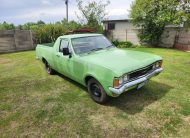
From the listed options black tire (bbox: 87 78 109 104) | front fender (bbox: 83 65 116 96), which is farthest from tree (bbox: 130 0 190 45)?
front fender (bbox: 83 65 116 96)

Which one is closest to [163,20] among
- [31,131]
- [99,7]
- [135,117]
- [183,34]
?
[183,34]

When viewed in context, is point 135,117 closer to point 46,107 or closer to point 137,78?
point 137,78

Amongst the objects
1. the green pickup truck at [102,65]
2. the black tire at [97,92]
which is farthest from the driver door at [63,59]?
the black tire at [97,92]

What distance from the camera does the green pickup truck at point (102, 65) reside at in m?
3.65

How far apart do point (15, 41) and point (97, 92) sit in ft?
40.1

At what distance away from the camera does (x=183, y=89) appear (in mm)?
5145

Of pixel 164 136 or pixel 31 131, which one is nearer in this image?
pixel 164 136

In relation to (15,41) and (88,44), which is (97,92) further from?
(15,41)

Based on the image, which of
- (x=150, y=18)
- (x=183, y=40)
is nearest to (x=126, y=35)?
(x=150, y=18)

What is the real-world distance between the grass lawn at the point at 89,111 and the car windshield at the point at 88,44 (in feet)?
4.25

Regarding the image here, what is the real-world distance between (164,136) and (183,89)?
2.53m

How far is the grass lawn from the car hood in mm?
1068

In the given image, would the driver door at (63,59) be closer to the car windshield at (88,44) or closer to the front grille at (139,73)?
the car windshield at (88,44)

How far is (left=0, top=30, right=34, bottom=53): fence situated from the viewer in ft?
44.4
